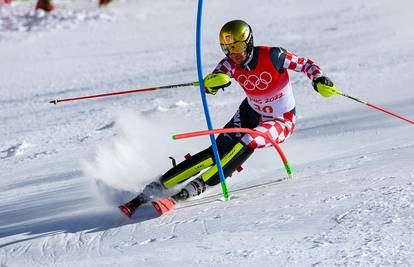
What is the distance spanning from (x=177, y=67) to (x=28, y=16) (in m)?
6.76

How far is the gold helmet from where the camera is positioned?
16.9ft

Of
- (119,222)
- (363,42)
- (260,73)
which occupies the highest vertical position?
(260,73)

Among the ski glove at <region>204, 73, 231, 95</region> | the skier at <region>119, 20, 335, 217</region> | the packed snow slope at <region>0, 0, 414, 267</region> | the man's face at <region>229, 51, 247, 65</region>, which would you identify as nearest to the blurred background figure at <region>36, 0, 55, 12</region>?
the packed snow slope at <region>0, 0, 414, 267</region>

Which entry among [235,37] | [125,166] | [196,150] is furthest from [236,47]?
[196,150]

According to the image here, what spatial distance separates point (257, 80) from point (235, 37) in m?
0.46

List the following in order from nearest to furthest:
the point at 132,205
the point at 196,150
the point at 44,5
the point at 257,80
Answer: the point at 132,205
the point at 257,80
the point at 196,150
the point at 44,5

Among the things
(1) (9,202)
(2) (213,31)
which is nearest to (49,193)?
(1) (9,202)

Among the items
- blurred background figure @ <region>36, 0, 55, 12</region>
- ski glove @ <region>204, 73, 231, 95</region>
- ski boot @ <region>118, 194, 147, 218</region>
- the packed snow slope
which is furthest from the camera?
blurred background figure @ <region>36, 0, 55, 12</region>

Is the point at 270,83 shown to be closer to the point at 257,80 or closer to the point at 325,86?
the point at 257,80

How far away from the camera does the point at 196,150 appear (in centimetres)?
712

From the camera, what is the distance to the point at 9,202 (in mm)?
6152

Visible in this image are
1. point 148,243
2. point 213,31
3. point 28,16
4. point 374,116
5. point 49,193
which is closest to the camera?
point 148,243

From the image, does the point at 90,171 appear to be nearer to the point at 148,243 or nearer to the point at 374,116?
the point at 148,243

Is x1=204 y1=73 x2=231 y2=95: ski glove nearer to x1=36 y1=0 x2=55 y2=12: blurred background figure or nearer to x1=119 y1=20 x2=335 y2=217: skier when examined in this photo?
x1=119 y1=20 x2=335 y2=217: skier
